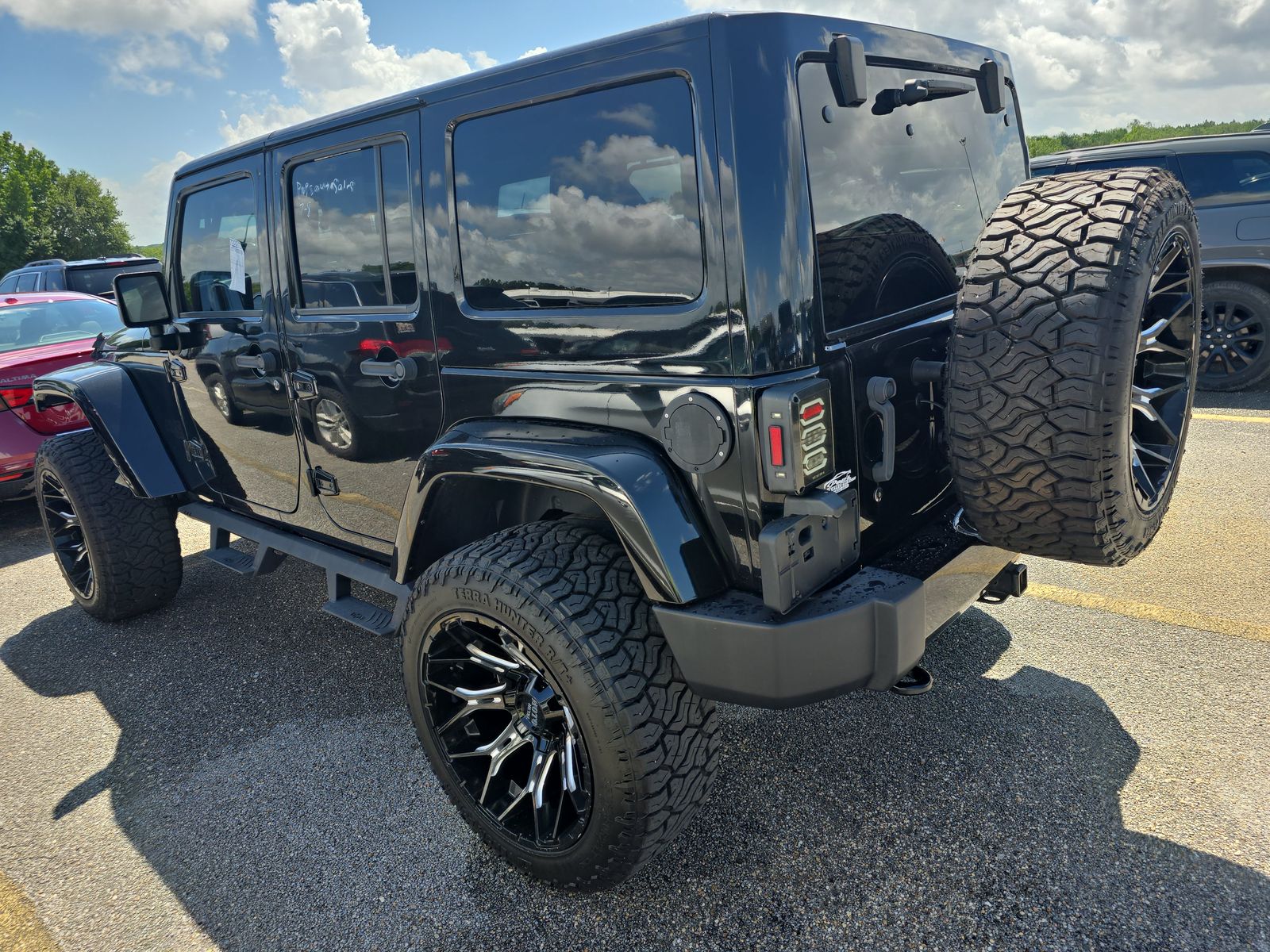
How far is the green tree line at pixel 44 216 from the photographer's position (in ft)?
165

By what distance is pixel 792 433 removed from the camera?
1.83 meters

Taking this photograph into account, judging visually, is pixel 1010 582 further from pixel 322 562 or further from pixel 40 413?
pixel 40 413

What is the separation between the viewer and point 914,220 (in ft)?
7.76

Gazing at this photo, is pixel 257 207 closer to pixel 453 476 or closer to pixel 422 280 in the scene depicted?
pixel 422 280

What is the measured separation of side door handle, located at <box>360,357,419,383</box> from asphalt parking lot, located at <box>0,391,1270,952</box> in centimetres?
129

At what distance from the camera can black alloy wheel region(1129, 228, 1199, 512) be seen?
2.21 meters

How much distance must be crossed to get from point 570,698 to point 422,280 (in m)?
1.31

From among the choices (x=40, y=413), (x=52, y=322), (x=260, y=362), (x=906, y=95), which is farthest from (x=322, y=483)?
(x=52, y=322)

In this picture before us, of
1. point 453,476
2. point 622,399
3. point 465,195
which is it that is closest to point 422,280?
point 465,195

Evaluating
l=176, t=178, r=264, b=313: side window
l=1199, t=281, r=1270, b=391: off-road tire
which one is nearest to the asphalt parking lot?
l=176, t=178, r=264, b=313: side window

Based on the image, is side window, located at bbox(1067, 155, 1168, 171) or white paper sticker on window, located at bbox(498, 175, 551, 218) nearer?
white paper sticker on window, located at bbox(498, 175, 551, 218)

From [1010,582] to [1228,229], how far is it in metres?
5.80

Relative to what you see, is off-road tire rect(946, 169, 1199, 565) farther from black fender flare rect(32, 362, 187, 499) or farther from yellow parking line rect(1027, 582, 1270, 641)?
black fender flare rect(32, 362, 187, 499)

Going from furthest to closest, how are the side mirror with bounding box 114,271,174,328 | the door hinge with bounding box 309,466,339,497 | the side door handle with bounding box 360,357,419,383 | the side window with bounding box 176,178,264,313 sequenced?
the side mirror with bounding box 114,271,174,328 → the side window with bounding box 176,178,264,313 → the door hinge with bounding box 309,466,339,497 → the side door handle with bounding box 360,357,419,383
